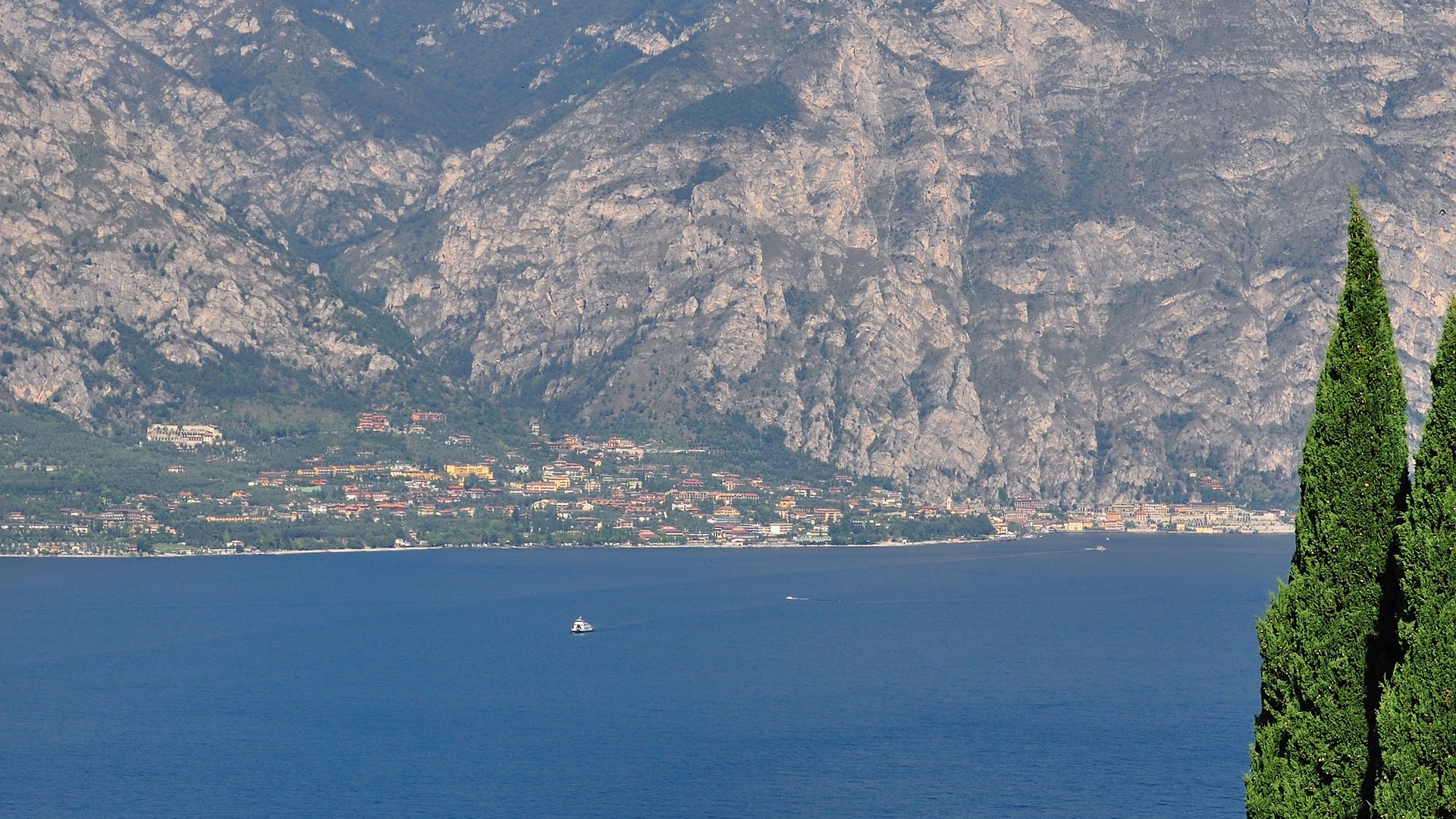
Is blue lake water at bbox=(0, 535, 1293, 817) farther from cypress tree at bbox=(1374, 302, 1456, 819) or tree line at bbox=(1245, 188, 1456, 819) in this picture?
cypress tree at bbox=(1374, 302, 1456, 819)

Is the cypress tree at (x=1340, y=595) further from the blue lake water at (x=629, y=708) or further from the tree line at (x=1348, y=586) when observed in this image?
the blue lake water at (x=629, y=708)

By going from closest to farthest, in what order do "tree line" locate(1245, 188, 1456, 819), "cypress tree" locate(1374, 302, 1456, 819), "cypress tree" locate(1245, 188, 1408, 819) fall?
"cypress tree" locate(1374, 302, 1456, 819) < "tree line" locate(1245, 188, 1456, 819) < "cypress tree" locate(1245, 188, 1408, 819)

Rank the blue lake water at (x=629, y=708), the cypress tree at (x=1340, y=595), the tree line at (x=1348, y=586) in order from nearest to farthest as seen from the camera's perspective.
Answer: the tree line at (x=1348, y=586)
the cypress tree at (x=1340, y=595)
the blue lake water at (x=629, y=708)

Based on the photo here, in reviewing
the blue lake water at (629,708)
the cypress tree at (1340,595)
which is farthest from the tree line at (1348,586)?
the blue lake water at (629,708)

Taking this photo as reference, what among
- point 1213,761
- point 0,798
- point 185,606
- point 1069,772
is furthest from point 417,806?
point 185,606

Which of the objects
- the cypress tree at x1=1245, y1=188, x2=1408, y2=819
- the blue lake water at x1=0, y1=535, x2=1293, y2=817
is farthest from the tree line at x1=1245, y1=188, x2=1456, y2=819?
the blue lake water at x1=0, y1=535, x2=1293, y2=817

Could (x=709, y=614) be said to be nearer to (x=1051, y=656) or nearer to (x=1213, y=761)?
(x=1051, y=656)
